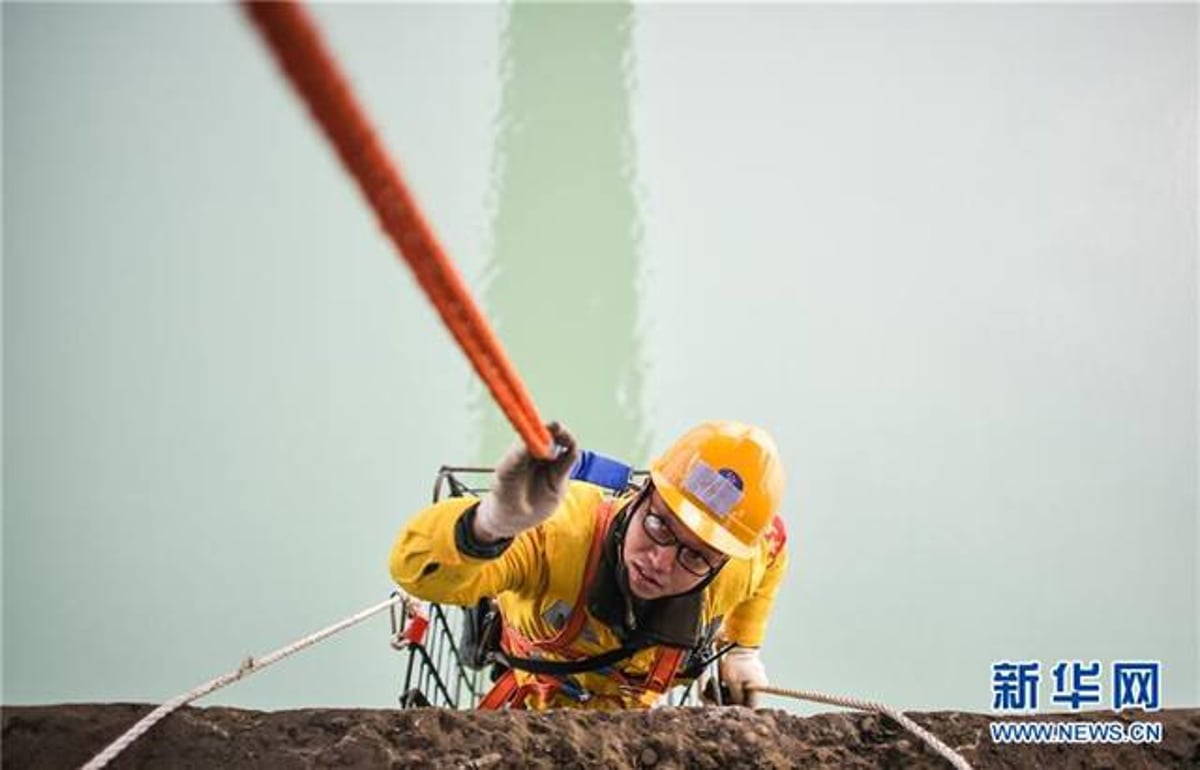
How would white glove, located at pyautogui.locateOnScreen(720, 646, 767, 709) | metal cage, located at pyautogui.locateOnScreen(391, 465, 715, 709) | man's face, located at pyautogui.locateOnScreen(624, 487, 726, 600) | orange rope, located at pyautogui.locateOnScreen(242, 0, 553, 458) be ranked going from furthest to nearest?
metal cage, located at pyautogui.locateOnScreen(391, 465, 715, 709), white glove, located at pyautogui.locateOnScreen(720, 646, 767, 709), man's face, located at pyautogui.locateOnScreen(624, 487, 726, 600), orange rope, located at pyautogui.locateOnScreen(242, 0, 553, 458)

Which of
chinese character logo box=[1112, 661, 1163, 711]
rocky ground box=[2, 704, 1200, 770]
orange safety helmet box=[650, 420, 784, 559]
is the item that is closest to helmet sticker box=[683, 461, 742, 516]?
orange safety helmet box=[650, 420, 784, 559]

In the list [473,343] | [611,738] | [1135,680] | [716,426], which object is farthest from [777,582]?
[473,343]

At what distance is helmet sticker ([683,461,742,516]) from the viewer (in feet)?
7.11

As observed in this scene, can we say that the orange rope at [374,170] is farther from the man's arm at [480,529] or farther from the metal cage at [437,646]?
the metal cage at [437,646]

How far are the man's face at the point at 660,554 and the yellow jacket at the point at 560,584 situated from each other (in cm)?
12

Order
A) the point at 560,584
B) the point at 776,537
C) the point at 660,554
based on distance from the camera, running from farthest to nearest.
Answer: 1. the point at 776,537
2. the point at 560,584
3. the point at 660,554

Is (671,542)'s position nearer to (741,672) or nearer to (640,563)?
(640,563)

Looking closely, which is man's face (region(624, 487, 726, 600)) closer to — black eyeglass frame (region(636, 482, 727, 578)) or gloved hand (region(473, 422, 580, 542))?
black eyeglass frame (region(636, 482, 727, 578))

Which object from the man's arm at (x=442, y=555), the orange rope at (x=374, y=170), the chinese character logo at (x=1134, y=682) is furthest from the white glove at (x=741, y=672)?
the orange rope at (x=374, y=170)

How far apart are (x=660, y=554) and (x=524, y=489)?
801 mm

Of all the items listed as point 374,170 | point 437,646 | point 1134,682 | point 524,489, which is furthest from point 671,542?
point 437,646

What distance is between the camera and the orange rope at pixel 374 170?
0.51 meters

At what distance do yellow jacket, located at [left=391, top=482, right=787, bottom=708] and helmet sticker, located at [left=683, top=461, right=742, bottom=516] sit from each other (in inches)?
10.5

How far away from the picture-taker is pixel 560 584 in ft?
7.25
